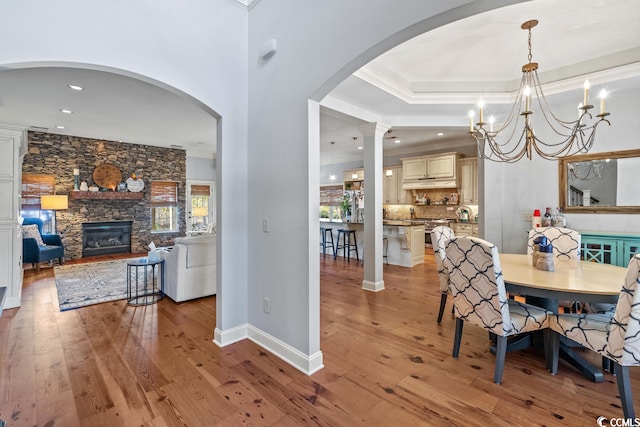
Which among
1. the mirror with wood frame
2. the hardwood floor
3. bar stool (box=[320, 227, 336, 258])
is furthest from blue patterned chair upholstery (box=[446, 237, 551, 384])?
bar stool (box=[320, 227, 336, 258])

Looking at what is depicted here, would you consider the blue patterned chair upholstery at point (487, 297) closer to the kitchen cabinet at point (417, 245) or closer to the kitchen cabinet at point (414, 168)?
the kitchen cabinet at point (417, 245)

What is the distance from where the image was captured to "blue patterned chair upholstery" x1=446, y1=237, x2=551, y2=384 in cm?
209

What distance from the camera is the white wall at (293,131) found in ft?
6.46

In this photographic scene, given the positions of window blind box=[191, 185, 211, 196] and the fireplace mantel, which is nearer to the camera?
the fireplace mantel

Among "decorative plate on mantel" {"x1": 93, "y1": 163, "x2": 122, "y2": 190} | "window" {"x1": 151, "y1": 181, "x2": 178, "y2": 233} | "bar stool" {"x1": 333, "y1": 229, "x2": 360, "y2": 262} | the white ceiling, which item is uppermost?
the white ceiling

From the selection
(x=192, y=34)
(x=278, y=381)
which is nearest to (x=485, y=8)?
(x=192, y=34)

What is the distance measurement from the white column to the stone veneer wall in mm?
6470

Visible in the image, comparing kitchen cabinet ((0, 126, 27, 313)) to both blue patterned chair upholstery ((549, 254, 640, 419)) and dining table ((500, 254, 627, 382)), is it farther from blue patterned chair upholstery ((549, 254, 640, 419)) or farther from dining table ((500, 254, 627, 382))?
blue patterned chair upholstery ((549, 254, 640, 419))

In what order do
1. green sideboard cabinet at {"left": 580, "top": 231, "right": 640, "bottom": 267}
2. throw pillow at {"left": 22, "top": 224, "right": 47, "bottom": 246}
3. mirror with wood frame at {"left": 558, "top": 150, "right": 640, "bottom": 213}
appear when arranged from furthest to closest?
1. throw pillow at {"left": 22, "top": 224, "right": 47, "bottom": 246}
2. mirror with wood frame at {"left": 558, "top": 150, "right": 640, "bottom": 213}
3. green sideboard cabinet at {"left": 580, "top": 231, "right": 640, "bottom": 267}

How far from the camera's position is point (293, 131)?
2.39 metres

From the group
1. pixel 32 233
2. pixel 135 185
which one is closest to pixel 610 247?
pixel 135 185

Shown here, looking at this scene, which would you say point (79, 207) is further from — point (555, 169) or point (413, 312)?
point (555, 169)

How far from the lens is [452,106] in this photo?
162 inches

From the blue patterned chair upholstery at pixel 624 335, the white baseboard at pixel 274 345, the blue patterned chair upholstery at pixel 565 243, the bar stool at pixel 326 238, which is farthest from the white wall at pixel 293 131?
the bar stool at pixel 326 238
